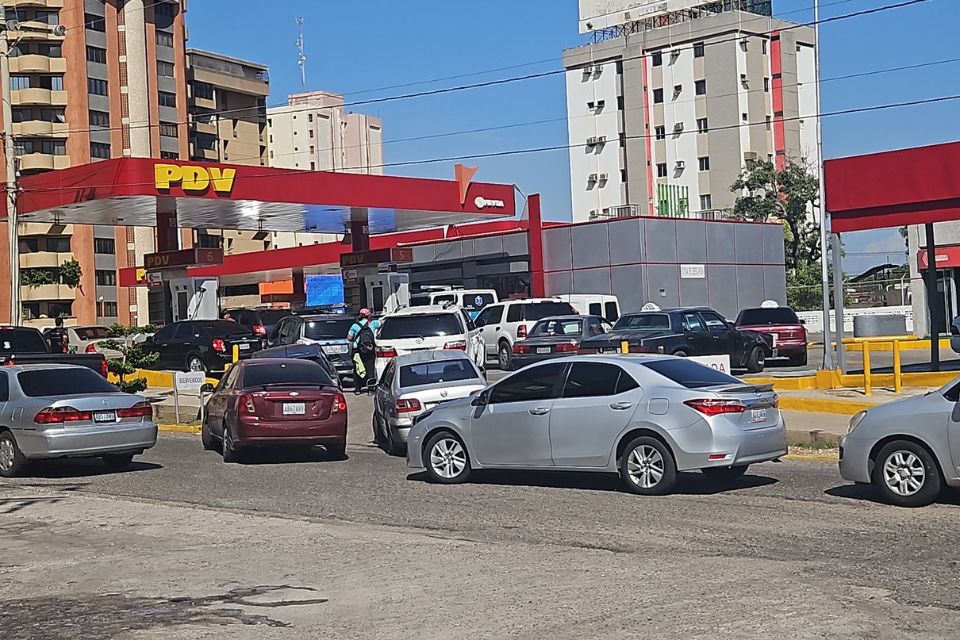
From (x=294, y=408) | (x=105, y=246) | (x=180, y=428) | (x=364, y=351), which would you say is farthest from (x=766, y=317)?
(x=105, y=246)

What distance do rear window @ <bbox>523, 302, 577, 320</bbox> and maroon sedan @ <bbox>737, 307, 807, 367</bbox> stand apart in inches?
193

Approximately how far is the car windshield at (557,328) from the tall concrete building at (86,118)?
60.5m

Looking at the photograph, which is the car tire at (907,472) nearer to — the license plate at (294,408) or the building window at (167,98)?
the license plate at (294,408)

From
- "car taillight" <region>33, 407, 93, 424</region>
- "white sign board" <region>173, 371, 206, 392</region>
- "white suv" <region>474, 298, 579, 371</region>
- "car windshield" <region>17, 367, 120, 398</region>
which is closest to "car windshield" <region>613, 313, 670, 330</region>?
"white suv" <region>474, 298, 579, 371</region>

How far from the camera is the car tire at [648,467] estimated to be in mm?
13055

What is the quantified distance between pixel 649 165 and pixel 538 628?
303 feet

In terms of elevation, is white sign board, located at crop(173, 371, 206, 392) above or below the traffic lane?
above

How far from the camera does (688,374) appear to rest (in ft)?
45.0

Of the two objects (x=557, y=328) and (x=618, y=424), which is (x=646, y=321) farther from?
(x=618, y=424)

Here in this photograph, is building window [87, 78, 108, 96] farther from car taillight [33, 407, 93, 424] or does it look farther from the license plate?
car taillight [33, 407, 93, 424]

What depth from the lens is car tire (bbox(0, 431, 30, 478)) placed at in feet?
55.0

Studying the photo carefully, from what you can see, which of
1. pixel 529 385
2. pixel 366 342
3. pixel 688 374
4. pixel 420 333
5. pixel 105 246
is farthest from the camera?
pixel 105 246

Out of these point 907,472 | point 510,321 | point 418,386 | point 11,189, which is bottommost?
point 907,472

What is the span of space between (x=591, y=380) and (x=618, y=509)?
75.1 inches
